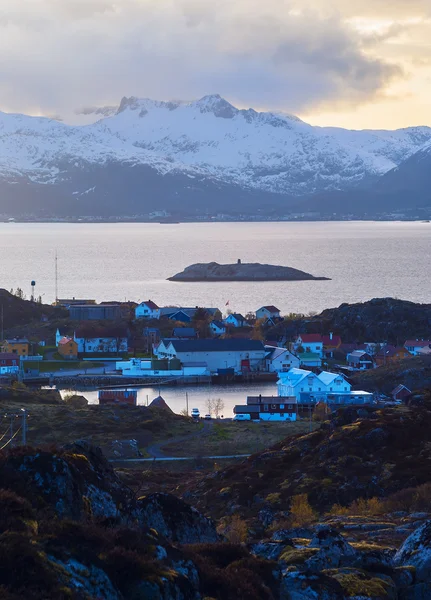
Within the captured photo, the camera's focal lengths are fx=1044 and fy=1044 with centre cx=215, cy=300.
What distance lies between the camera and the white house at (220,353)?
5272 centimetres

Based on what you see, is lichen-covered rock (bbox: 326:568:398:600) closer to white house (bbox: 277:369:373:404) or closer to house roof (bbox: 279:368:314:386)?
white house (bbox: 277:369:373:404)

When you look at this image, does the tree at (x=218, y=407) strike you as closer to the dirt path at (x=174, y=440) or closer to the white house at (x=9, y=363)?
the dirt path at (x=174, y=440)

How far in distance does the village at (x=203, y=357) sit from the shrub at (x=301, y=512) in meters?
18.8

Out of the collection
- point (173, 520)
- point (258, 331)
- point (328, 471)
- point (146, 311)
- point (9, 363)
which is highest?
point (146, 311)

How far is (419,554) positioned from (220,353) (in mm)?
42569

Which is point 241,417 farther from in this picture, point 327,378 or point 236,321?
point 236,321

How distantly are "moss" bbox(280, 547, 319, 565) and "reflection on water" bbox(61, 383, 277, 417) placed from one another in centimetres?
3042

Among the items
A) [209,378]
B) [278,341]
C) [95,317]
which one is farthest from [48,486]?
[95,317]

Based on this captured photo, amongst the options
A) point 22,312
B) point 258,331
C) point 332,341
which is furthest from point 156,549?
point 22,312

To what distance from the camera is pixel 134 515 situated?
1098cm

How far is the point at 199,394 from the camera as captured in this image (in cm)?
4647

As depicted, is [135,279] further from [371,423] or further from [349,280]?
[371,423]

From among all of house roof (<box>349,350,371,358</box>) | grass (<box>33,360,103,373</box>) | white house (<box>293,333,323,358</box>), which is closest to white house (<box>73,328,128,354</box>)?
grass (<box>33,360,103,373</box>)

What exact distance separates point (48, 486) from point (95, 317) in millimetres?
56377
